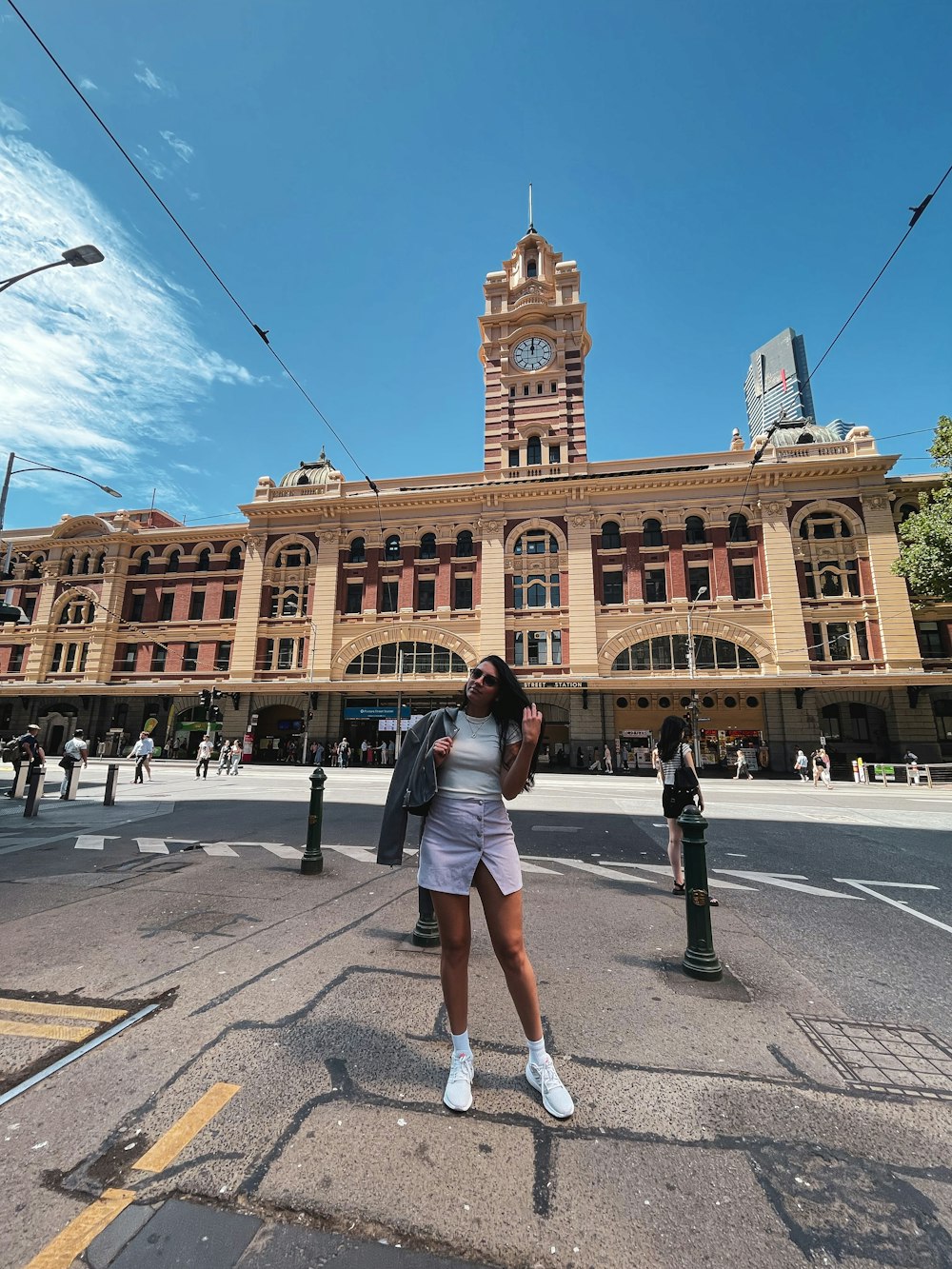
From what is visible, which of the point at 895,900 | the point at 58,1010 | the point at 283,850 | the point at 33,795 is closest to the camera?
the point at 58,1010

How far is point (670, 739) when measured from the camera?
6.28 meters

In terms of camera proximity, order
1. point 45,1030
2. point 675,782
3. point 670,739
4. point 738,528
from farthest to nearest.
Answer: point 738,528, point 670,739, point 675,782, point 45,1030

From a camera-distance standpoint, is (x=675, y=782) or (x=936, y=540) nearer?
(x=675, y=782)

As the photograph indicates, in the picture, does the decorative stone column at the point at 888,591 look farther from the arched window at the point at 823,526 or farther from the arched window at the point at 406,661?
the arched window at the point at 406,661

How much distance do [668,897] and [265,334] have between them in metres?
9.91

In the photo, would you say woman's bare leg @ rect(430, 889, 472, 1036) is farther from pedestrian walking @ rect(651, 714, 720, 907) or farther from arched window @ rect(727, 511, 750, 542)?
arched window @ rect(727, 511, 750, 542)

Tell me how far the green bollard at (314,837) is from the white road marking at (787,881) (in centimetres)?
522

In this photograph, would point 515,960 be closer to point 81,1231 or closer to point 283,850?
point 81,1231

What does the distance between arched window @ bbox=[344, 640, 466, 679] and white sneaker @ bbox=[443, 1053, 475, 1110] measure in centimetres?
2940

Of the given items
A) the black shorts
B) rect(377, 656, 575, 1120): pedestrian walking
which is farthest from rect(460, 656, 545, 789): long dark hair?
the black shorts

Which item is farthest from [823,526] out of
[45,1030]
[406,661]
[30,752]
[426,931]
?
[45,1030]

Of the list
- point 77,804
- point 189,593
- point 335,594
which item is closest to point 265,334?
point 77,804

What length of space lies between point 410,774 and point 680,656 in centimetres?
2972

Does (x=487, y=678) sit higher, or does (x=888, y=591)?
(x=888, y=591)
